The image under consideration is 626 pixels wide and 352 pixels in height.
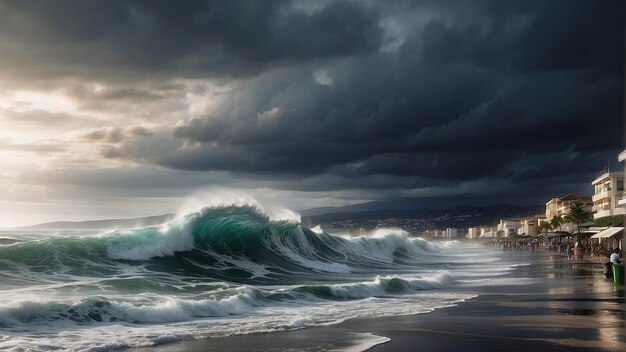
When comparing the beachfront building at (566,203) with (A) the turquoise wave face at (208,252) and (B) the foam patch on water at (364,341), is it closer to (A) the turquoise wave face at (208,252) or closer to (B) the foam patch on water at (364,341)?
(A) the turquoise wave face at (208,252)

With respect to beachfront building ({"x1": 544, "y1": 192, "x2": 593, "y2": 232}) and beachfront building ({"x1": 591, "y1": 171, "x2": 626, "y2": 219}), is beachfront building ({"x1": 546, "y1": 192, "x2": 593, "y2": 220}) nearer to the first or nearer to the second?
beachfront building ({"x1": 544, "y1": 192, "x2": 593, "y2": 232})

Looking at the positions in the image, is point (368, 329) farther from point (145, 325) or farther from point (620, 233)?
point (620, 233)

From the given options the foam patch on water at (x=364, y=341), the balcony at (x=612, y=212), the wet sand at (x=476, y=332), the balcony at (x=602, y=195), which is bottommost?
the foam patch on water at (x=364, y=341)

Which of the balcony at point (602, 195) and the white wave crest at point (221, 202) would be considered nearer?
the white wave crest at point (221, 202)

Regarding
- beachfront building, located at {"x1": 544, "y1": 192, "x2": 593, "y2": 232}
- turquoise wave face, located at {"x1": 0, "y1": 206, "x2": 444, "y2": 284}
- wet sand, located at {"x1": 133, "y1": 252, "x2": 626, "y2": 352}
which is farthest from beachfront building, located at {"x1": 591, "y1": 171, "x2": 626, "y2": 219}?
wet sand, located at {"x1": 133, "y1": 252, "x2": 626, "y2": 352}

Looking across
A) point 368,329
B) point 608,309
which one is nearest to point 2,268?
point 368,329

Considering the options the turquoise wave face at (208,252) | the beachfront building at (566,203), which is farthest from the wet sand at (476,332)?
the beachfront building at (566,203)
